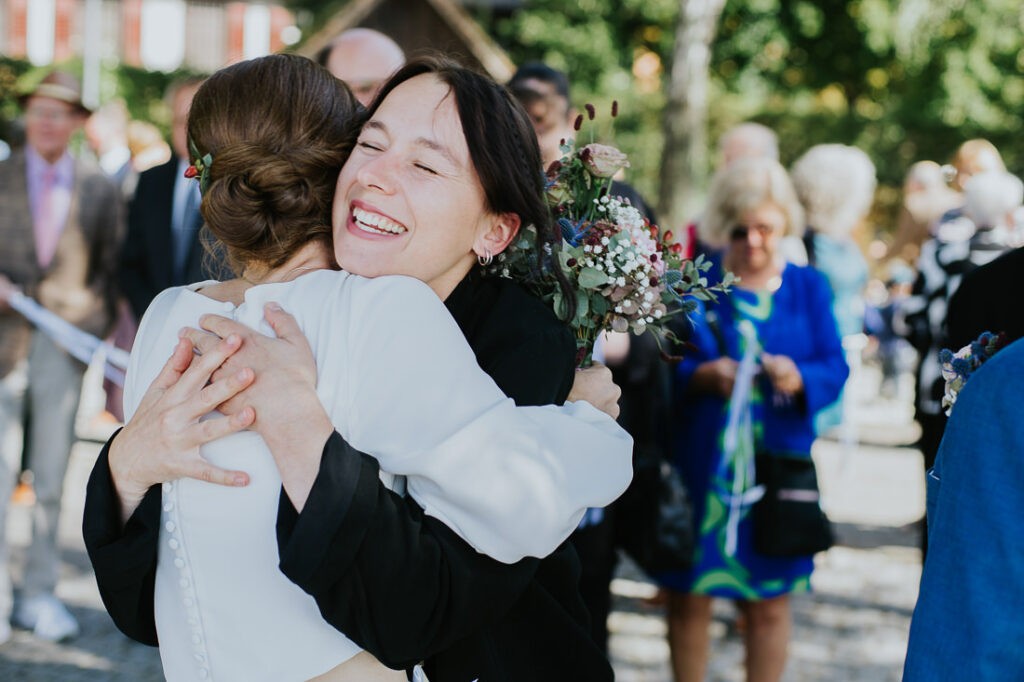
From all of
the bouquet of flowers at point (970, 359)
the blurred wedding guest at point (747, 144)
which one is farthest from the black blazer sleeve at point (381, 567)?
the blurred wedding guest at point (747, 144)

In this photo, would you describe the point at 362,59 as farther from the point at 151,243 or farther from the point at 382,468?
the point at 382,468

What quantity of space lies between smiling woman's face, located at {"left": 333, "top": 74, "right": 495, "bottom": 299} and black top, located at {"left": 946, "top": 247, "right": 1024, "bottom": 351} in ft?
3.53

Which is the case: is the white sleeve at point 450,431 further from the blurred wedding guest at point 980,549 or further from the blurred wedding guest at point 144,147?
the blurred wedding guest at point 144,147

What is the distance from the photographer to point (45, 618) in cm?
536

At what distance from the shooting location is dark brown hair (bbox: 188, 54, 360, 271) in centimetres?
195

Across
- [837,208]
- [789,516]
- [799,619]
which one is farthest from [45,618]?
[837,208]

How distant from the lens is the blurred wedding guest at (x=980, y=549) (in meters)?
1.31

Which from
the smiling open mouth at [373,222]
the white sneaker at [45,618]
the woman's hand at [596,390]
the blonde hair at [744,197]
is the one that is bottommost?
the white sneaker at [45,618]

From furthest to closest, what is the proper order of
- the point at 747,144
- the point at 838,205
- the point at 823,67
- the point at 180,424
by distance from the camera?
the point at 823,67
the point at 747,144
the point at 838,205
the point at 180,424

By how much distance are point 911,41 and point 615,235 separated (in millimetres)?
26214

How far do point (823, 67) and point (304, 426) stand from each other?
29.6 m

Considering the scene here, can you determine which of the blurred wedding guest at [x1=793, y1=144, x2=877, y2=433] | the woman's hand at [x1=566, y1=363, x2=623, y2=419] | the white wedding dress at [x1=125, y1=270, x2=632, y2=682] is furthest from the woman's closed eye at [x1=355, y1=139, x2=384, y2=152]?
the blurred wedding guest at [x1=793, y1=144, x2=877, y2=433]

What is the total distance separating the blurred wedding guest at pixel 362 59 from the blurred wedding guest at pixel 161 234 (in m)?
0.93

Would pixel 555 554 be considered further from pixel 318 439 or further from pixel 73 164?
pixel 73 164
